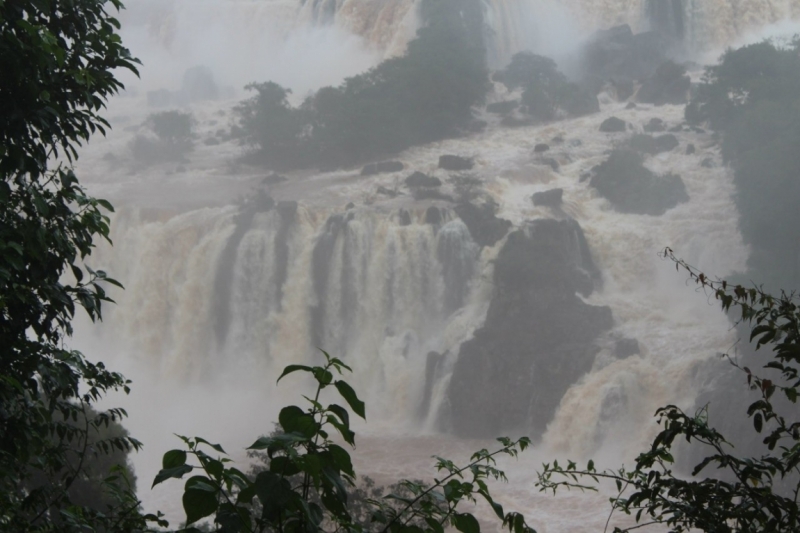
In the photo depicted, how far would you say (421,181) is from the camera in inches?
985

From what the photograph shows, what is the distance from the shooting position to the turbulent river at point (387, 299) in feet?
57.0

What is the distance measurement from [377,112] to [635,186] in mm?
9612

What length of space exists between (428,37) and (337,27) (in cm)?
614

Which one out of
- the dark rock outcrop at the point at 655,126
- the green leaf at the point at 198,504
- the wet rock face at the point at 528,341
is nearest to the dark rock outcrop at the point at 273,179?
the wet rock face at the point at 528,341

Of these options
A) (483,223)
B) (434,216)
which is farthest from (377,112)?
(483,223)

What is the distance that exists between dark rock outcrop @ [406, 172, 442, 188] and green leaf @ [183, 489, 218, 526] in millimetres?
23243

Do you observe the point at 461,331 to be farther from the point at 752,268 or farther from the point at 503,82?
the point at 503,82

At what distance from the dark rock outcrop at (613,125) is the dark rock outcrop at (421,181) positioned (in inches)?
279

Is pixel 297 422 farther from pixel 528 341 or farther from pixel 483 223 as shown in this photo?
pixel 483 223

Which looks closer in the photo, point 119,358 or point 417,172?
point 119,358

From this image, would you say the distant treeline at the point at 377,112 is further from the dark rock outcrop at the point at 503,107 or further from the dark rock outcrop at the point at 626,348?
the dark rock outcrop at the point at 626,348

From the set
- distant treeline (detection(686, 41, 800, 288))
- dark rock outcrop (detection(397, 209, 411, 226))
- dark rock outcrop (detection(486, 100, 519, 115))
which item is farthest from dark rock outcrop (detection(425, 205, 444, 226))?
dark rock outcrop (detection(486, 100, 519, 115))

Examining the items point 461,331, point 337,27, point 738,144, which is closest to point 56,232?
point 461,331

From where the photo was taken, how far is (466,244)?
21.7 metres
